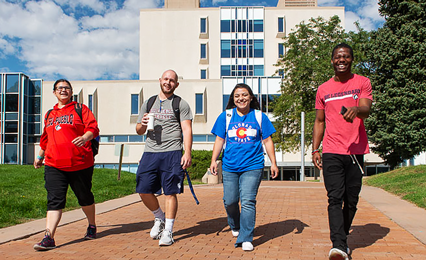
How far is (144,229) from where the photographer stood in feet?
20.3

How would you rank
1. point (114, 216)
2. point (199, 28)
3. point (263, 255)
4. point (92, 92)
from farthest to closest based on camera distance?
point (199, 28) < point (92, 92) < point (114, 216) < point (263, 255)

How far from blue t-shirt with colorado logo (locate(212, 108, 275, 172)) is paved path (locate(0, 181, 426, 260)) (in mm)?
939

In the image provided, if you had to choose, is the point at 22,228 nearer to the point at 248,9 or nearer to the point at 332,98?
the point at 332,98

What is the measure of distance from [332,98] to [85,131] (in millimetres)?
2878

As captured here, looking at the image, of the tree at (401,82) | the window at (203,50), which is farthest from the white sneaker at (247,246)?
the window at (203,50)

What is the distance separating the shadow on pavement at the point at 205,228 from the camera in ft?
18.9

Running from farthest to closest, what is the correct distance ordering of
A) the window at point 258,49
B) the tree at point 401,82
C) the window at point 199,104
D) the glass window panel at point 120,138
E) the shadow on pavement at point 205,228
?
the window at point 258,49 → the glass window panel at point 120,138 → the window at point 199,104 → the tree at point 401,82 → the shadow on pavement at point 205,228

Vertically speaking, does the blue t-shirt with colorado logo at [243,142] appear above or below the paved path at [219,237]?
above

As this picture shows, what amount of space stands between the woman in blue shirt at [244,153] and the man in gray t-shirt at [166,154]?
1.37ft

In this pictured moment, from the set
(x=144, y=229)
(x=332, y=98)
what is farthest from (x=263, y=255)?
(x=144, y=229)

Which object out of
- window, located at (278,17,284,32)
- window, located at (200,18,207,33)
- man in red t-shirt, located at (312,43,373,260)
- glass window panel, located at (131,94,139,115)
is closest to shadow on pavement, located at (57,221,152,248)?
man in red t-shirt, located at (312,43,373,260)

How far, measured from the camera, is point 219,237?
5496 mm

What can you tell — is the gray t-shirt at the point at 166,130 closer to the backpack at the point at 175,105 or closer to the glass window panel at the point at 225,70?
the backpack at the point at 175,105

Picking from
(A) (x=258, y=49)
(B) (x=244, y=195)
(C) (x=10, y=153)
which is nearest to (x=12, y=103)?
(C) (x=10, y=153)
